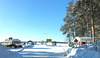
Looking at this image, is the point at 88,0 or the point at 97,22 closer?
the point at 88,0

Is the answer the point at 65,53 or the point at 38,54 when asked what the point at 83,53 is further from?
the point at 38,54

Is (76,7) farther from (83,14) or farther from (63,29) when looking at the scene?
(63,29)

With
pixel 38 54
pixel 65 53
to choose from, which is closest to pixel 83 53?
pixel 65 53

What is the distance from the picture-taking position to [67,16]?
52.8 meters

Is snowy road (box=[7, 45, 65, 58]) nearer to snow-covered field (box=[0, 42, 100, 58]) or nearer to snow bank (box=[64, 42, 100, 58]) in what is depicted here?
snow-covered field (box=[0, 42, 100, 58])

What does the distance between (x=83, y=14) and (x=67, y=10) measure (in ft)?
84.7

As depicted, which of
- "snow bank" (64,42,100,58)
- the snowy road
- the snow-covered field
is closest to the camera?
"snow bank" (64,42,100,58)

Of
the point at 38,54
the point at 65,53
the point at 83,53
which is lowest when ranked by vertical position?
the point at 38,54

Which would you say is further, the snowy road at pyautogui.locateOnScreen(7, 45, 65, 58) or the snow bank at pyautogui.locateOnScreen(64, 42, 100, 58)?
the snowy road at pyautogui.locateOnScreen(7, 45, 65, 58)

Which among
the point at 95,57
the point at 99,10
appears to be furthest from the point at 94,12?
the point at 95,57

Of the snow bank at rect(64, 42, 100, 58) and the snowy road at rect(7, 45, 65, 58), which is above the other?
the snow bank at rect(64, 42, 100, 58)

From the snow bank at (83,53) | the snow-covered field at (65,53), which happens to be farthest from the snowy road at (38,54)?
the snow bank at (83,53)

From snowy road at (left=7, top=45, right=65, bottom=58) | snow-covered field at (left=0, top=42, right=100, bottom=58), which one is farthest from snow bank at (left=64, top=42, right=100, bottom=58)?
snowy road at (left=7, top=45, right=65, bottom=58)

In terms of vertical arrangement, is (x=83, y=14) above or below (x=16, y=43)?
above
